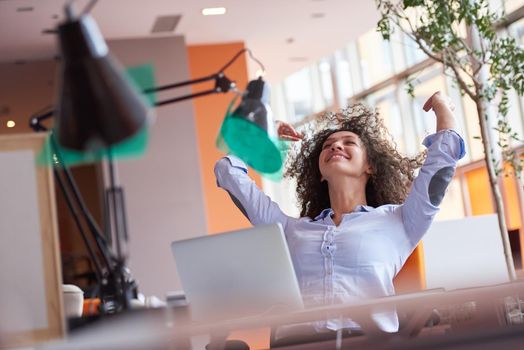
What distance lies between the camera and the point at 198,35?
10352 millimetres

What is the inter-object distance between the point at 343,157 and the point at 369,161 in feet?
0.56

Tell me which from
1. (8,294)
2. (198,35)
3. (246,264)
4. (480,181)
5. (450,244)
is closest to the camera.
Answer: (8,294)

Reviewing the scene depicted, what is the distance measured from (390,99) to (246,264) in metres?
9.09

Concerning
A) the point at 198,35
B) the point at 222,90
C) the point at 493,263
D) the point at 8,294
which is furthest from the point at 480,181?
the point at 8,294

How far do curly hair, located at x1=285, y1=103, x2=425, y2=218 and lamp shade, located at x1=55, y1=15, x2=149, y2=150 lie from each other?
79.4 inches

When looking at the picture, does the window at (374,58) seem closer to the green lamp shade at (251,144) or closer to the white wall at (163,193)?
the white wall at (163,193)

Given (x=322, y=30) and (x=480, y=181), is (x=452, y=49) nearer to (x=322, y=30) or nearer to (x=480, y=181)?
(x=480, y=181)

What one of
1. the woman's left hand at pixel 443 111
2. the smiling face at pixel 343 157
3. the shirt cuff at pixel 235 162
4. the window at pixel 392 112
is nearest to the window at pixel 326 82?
the window at pixel 392 112

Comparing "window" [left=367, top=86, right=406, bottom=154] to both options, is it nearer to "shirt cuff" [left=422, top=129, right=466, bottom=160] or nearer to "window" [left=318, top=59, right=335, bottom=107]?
"window" [left=318, top=59, right=335, bottom=107]

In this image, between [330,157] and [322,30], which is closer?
[330,157]

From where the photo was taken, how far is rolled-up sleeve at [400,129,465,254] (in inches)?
104

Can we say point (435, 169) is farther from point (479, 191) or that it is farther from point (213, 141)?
point (213, 141)

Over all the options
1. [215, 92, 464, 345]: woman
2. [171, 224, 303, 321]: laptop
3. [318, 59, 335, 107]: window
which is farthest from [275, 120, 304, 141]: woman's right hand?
[318, 59, 335, 107]: window

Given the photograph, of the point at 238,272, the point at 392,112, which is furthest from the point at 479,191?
the point at 238,272
